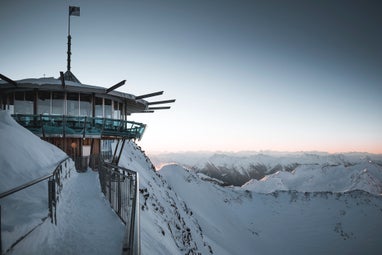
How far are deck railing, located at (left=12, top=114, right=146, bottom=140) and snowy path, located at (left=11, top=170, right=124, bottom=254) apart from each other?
27.1 ft

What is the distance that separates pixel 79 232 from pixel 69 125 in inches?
473

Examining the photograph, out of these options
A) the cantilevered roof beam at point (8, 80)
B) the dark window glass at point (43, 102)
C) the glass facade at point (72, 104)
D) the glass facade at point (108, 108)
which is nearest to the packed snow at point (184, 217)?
the glass facade at point (108, 108)

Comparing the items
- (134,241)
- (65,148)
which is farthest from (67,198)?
(65,148)

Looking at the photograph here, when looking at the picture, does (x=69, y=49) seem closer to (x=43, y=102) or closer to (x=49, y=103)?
(x=43, y=102)

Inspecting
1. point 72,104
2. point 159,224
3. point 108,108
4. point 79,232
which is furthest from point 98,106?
point 79,232

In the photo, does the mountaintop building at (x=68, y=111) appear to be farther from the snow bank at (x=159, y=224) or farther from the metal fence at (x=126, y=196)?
the metal fence at (x=126, y=196)

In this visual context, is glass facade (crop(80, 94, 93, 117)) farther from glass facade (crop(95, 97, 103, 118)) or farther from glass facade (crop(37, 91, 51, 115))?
glass facade (crop(37, 91, 51, 115))

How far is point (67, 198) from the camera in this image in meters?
8.96

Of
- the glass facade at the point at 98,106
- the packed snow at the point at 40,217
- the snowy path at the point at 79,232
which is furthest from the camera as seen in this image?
the glass facade at the point at 98,106

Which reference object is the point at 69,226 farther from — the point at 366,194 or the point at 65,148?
the point at 366,194

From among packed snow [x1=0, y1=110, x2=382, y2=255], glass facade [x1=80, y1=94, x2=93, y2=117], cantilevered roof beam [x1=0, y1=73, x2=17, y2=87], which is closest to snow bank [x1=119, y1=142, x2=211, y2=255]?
packed snow [x1=0, y1=110, x2=382, y2=255]

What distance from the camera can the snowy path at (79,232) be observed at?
497 cm

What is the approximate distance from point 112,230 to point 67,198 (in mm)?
4013

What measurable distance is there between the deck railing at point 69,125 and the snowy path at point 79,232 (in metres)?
8.25
